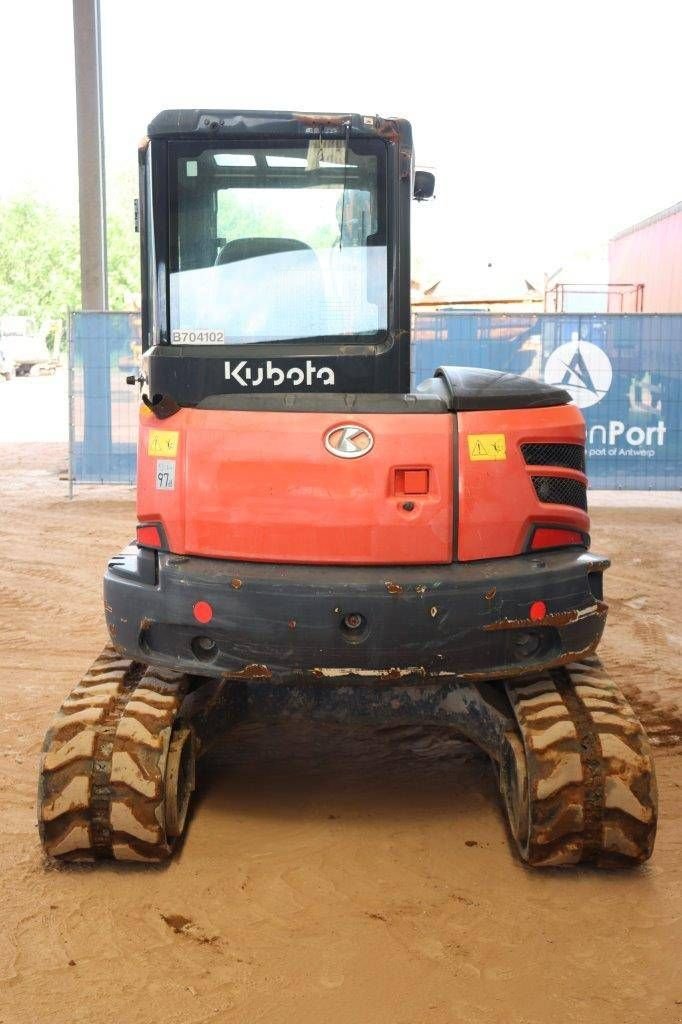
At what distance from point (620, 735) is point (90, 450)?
408 inches

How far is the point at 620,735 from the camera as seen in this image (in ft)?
14.5

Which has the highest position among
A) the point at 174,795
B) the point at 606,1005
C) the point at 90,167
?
the point at 90,167

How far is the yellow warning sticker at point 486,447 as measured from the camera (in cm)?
434

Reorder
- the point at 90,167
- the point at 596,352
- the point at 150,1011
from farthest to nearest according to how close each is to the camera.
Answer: the point at 90,167
the point at 596,352
the point at 150,1011

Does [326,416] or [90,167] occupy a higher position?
[90,167]

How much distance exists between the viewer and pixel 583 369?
13500 mm

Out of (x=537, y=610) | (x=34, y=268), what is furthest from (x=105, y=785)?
(x=34, y=268)

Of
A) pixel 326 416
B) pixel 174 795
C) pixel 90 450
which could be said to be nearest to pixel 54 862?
pixel 174 795

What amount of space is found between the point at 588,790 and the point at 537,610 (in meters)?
0.69

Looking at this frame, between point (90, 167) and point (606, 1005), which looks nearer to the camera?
point (606, 1005)

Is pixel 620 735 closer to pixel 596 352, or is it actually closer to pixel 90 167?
pixel 596 352

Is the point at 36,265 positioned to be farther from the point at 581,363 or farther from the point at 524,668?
the point at 524,668

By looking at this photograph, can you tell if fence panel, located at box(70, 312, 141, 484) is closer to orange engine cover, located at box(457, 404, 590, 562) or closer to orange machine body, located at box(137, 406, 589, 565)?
orange machine body, located at box(137, 406, 589, 565)

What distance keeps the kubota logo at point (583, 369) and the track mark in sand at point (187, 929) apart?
33.5 ft
